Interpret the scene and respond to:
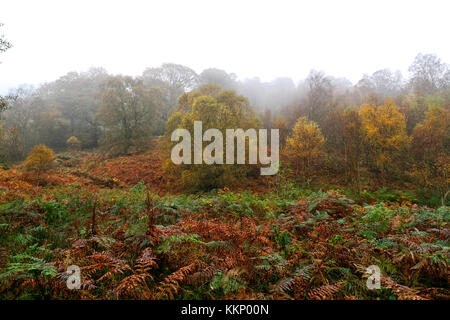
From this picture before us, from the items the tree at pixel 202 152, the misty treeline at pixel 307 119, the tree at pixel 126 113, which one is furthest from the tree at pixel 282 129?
the tree at pixel 126 113

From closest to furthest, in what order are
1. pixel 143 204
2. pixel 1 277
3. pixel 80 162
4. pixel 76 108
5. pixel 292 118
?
pixel 1 277, pixel 143 204, pixel 80 162, pixel 292 118, pixel 76 108

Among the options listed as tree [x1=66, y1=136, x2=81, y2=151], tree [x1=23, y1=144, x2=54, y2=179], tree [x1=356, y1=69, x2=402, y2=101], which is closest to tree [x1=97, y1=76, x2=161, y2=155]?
tree [x1=66, y1=136, x2=81, y2=151]

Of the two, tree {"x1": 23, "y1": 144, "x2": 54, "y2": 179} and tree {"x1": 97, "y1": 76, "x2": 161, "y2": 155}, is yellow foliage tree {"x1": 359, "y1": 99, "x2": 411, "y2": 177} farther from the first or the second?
tree {"x1": 23, "y1": 144, "x2": 54, "y2": 179}

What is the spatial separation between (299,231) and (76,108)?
48.4m

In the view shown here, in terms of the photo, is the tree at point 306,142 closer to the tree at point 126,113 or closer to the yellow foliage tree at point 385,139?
the yellow foliage tree at point 385,139

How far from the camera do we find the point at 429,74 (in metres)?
31.5

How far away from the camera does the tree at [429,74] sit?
3042 cm

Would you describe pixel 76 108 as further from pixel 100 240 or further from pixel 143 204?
pixel 100 240

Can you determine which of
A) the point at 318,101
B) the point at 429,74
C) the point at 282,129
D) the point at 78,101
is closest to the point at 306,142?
the point at 282,129

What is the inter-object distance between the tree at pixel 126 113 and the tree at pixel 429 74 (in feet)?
125

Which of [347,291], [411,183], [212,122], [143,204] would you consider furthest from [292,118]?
[347,291]

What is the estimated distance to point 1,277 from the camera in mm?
2326

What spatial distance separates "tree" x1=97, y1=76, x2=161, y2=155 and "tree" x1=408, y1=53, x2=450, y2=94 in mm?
38060

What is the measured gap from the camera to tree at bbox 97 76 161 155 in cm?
2909
